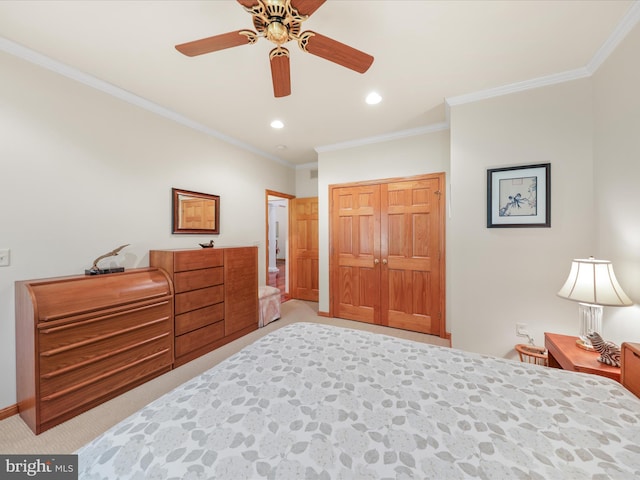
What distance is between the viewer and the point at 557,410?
963 millimetres

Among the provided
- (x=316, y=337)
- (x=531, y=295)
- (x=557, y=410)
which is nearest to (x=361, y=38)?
(x=316, y=337)

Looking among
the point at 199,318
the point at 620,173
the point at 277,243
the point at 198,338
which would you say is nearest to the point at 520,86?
the point at 620,173

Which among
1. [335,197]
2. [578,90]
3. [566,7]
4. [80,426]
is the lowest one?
[80,426]

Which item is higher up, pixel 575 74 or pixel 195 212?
pixel 575 74

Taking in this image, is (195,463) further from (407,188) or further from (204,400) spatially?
(407,188)

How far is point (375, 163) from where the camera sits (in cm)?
365

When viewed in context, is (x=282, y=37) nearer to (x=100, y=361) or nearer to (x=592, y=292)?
(x=592, y=292)

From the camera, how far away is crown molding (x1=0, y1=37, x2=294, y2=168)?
1.86 meters

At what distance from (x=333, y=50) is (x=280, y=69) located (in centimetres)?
36

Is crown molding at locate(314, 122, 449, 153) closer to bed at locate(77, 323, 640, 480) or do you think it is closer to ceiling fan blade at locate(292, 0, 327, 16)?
ceiling fan blade at locate(292, 0, 327, 16)

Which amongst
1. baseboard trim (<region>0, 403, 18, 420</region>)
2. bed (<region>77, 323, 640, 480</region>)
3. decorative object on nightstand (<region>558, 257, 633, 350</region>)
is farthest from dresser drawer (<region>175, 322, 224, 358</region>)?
decorative object on nightstand (<region>558, 257, 633, 350</region>)

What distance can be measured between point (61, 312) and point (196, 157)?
2123 mm

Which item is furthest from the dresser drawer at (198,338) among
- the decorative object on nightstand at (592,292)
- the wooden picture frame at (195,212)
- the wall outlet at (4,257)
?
the decorative object on nightstand at (592,292)

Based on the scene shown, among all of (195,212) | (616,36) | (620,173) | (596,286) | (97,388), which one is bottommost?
(97,388)
